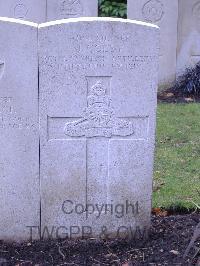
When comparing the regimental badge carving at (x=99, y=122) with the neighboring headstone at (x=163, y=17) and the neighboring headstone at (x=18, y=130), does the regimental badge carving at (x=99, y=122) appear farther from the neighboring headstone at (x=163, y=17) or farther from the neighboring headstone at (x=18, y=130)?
the neighboring headstone at (x=163, y=17)

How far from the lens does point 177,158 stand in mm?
6180

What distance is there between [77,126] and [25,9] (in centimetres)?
672

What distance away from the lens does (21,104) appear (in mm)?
4016

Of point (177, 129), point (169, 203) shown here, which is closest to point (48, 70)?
point (169, 203)

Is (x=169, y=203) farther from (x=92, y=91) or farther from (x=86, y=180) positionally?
(x=92, y=91)

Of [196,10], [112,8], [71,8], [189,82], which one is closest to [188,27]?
[196,10]

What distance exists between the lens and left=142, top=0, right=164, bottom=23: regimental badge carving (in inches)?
391

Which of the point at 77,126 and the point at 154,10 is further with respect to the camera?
the point at 154,10

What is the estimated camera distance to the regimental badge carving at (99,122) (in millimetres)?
4047

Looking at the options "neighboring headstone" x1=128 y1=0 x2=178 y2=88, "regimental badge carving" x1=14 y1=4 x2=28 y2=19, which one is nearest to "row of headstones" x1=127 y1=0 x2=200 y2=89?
"neighboring headstone" x1=128 y1=0 x2=178 y2=88

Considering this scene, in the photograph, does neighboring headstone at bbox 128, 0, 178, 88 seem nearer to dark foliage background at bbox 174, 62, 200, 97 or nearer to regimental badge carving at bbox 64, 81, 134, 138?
dark foliage background at bbox 174, 62, 200, 97

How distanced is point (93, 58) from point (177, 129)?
11.8 ft

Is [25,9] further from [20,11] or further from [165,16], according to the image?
[165,16]

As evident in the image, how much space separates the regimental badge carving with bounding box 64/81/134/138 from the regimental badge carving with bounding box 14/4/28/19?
22.0 ft
